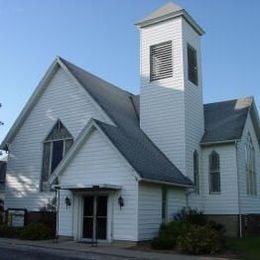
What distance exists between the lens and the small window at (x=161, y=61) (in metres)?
28.1

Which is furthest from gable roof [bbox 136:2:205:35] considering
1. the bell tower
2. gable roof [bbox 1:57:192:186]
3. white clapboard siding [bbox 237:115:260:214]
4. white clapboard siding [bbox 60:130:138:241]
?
white clapboard siding [bbox 60:130:138:241]

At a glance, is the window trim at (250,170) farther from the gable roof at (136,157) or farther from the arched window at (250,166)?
the gable roof at (136,157)

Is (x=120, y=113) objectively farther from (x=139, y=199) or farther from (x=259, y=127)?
(x=259, y=127)

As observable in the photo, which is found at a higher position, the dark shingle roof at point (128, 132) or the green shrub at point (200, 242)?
the dark shingle roof at point (128, 132)

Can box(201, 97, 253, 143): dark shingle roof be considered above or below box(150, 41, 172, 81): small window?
below

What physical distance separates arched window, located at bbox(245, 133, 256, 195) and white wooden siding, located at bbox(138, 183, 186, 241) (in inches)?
281

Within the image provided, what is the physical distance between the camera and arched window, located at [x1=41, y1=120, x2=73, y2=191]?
1086 inches

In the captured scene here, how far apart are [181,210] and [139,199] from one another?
16.0 ft

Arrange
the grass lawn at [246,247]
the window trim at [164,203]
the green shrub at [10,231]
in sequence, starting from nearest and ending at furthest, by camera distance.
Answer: the grass lawn at [246,247] < the window trim at [164,203] < the green shrub at [10,231]

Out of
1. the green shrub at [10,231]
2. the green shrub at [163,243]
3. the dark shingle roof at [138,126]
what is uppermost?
the dark shingle roof at [138,126]

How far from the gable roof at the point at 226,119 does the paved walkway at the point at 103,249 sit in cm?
1055

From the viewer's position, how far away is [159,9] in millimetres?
29984

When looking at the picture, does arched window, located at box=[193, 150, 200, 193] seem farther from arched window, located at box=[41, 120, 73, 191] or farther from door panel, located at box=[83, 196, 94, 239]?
arched window, located at box=[41, 120, 73, 191]

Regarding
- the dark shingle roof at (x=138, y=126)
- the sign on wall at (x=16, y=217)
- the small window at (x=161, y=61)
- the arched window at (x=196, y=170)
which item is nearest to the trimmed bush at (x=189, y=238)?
the dark shingle roof at (x=138, y=126)
